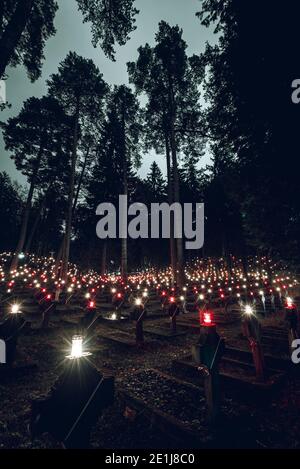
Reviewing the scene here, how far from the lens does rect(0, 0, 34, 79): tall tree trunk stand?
27.8 ft

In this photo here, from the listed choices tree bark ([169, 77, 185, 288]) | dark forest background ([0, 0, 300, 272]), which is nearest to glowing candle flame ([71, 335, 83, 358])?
dark forest background ([0, 0, 300, 272])

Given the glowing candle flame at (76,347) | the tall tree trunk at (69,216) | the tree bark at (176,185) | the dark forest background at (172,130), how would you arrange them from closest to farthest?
the glowing candle flame at (76,347) < the dark forest background at (172,130) < the tree bark at (176,185) < the tall tree trunk at (69,216)

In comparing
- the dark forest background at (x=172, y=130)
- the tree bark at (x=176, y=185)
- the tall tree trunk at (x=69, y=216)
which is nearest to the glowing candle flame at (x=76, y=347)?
the dark forest background at (x=172, y=130)

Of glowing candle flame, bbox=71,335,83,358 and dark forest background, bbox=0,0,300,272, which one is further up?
dark forest background, bbox=0,0,300,272

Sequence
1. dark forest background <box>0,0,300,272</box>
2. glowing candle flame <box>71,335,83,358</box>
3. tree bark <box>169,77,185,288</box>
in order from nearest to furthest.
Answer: glowing candle flame <box>71,335,83,358</box>, dark forest background <box>0,0,300,272</box>, tree bark <box>169,77,185,288</box>

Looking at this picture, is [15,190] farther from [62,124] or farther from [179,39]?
[179,39]

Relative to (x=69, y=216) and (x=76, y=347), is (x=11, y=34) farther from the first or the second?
(x=69, y=216)

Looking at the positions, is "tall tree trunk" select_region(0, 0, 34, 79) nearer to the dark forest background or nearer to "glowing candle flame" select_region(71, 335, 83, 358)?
the dark forest background

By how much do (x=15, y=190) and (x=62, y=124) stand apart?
Answer: 39.8 m

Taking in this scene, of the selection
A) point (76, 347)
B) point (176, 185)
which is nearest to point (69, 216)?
point (176, 185)

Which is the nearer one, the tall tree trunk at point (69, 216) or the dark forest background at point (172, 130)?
the dark forest background at point (172, 130)

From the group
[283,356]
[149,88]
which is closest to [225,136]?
[283,356]

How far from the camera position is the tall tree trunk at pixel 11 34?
27.8 ft

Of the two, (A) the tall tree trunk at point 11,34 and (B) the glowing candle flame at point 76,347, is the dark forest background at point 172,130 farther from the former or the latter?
(B) the glowing candle flame at point 76,347
